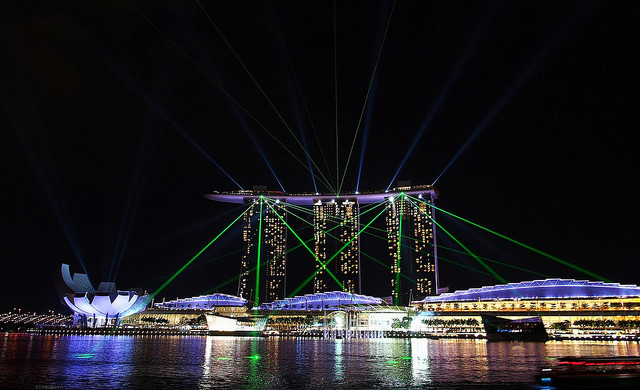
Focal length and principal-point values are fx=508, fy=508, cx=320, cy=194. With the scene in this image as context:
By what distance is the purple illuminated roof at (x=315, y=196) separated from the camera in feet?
409

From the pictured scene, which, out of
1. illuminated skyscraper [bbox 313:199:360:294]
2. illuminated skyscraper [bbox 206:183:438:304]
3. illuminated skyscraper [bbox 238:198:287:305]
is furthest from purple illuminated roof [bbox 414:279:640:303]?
illuminated skyscraper [bbox 238:198:287:305]

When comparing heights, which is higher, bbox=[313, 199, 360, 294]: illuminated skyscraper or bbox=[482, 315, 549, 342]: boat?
bbox=[313, 199, 360, 294]: illuminated skyscraper

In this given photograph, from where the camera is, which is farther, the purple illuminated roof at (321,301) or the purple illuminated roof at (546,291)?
the purple illuminated roof at (321,301)

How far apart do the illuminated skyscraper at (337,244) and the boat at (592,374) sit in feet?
347

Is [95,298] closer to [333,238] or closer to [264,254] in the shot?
[264,254]

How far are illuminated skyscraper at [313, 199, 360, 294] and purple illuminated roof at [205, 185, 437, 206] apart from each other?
2.99 meters

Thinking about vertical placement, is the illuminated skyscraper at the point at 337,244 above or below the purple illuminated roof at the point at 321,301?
above

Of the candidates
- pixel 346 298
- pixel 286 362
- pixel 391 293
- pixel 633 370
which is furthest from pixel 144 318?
pixel 633 370

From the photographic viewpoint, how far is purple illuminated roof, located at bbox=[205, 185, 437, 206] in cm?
12456

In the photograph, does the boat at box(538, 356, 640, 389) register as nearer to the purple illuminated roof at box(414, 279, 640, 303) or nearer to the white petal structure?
the purple illuminated roof at box(414, 279, 640, 303)

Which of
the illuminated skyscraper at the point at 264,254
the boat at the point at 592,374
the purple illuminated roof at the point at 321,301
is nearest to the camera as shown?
the boat at the point at 592,374

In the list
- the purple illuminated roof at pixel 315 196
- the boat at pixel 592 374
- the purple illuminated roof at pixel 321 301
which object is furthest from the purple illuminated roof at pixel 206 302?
the boat at pixel 592 374

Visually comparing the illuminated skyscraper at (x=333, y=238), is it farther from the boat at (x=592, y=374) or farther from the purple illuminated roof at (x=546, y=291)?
the boat at (x=592, y=374)

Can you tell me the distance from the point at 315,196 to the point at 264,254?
834 inches
